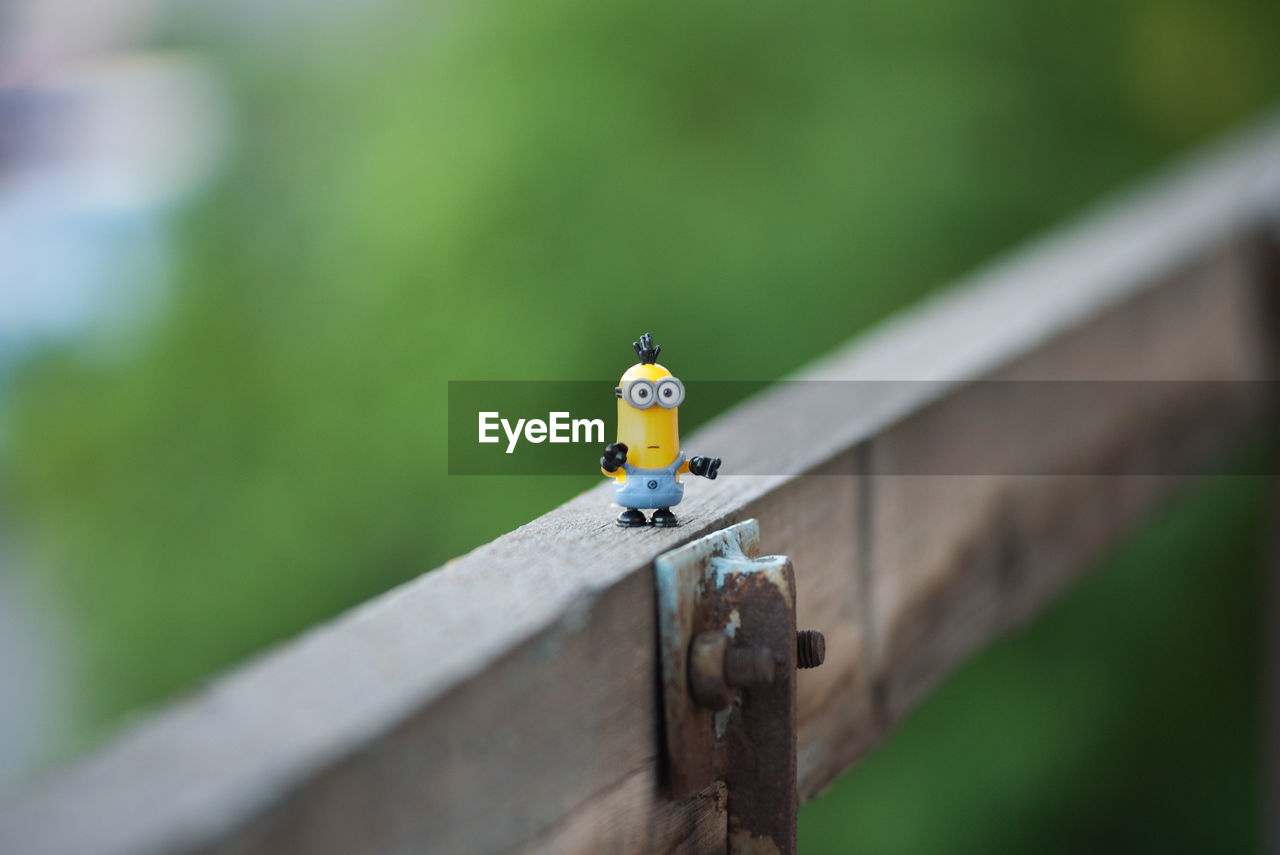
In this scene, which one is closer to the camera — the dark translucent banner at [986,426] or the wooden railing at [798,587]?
the wooden railing at [798,587]

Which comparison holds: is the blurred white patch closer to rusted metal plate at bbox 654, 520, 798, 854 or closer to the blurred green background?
the blurred green background

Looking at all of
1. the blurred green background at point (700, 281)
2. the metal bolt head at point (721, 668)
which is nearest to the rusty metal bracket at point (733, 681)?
the metal bolt head at point (721, 668)

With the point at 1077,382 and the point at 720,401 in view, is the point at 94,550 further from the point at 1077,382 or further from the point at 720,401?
the point at 1077,382

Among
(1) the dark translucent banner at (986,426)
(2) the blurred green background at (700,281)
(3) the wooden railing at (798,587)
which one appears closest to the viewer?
(3) the wooden railing at (798,587)

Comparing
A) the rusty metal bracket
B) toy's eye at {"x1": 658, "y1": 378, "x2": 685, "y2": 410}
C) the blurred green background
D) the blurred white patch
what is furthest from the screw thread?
the blurred white patch

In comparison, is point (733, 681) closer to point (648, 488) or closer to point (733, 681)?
point (733, 681)

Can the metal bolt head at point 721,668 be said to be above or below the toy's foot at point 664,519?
below

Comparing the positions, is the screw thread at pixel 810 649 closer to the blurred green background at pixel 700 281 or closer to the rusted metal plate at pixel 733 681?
the rusted metal plate at pixel 733 681
